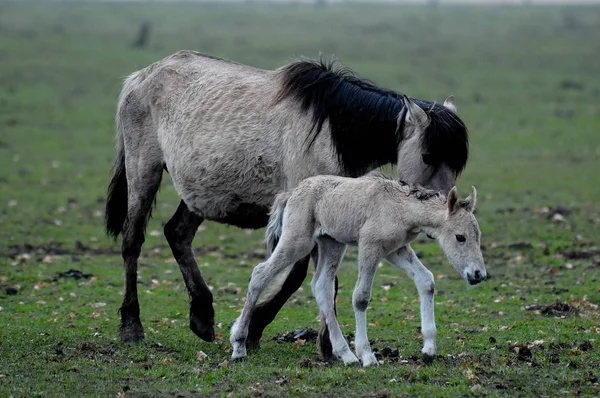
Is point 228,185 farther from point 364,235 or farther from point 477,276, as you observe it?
point 477,276

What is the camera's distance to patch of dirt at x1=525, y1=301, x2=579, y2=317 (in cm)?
1058

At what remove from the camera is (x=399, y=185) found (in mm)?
7949

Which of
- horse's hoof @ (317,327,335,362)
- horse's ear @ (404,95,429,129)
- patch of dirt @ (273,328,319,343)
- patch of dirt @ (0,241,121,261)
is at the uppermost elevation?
horse's ear @ (404,95,429,129)

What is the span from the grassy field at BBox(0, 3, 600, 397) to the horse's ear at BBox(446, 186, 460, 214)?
1.23 meters

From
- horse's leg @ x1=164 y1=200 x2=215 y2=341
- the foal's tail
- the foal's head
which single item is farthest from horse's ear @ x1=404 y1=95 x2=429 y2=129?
horse's leg @ x1=164 y1=200 x2=215 y2=341

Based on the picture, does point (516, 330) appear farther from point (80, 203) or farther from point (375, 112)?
point (80, 203)

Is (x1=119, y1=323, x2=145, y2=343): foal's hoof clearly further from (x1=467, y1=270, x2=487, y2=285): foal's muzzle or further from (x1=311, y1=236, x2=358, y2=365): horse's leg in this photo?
(x1=467, y1=270, x2=487, y2=285): foal's muzzle

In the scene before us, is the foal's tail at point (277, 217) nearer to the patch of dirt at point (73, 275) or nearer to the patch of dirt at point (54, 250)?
the patch of dirt at point (73, 275)

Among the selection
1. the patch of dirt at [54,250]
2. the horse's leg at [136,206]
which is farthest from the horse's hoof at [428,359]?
the patch of dirt at [54,250]

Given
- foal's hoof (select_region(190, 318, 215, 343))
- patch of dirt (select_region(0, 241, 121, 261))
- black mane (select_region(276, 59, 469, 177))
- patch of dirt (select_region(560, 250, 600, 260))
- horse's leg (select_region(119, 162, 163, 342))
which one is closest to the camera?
black mane (select_region(276, 59, 469, 177))

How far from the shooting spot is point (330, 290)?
825cm

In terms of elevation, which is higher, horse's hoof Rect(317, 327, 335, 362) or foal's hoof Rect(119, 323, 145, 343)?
horse's hoof Rect(317, 327, 335, 362)

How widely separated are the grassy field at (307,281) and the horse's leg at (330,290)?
18 centimetres

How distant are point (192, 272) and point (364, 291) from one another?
298 cm
